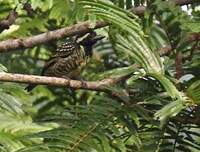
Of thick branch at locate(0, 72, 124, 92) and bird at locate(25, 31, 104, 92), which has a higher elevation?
bird at locate(25, 31, 104, 92)

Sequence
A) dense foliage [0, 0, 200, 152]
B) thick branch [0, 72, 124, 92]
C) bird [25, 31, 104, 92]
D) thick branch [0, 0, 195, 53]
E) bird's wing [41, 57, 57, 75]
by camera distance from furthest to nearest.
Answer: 1. bird's wing [41, 57, 57, 75]
2. bird [25, 31, 104, 92]
3. thick branch [0, 0, 195, 53]
4. thick branch [0, 72, 124, 92]
5. dense foliage [0, 0, 200, 152]

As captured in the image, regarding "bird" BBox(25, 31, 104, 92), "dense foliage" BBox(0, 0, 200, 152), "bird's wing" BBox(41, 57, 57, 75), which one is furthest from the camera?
"bird's wing" BBox(41, 57, 57, 75)

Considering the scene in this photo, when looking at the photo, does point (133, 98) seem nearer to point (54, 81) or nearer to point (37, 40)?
point (54, 81)

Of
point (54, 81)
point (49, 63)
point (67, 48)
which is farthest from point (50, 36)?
point (49, 63)

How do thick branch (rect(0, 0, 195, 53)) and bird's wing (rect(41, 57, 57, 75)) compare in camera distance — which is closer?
thick branch (rect(0, 0, 195, 53))

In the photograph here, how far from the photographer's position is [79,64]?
9.14 ft

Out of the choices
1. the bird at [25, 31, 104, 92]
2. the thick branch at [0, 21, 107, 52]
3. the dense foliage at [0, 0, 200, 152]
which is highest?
the bird at [25, 31, 104, 92]

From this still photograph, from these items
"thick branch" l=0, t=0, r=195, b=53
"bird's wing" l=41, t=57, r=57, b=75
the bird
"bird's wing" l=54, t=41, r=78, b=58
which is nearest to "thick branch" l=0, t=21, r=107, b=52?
"thick branch" l=0, t=0, r=195, b=53

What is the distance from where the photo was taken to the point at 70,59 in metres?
2.84

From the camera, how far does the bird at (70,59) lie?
2.70m

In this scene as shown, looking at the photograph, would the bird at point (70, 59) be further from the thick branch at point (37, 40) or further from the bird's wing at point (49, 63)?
the thick branch at point (37, 40)

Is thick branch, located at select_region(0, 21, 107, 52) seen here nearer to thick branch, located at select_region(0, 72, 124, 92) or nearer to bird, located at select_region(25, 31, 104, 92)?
thick branch, located at select_region(0, 72, 124, 92)

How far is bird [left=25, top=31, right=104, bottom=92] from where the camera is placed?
8.86 ft

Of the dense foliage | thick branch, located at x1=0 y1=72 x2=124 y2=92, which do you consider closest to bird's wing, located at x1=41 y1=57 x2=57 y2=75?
the dense foliage
